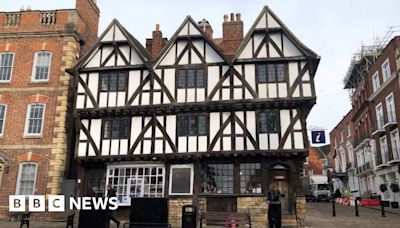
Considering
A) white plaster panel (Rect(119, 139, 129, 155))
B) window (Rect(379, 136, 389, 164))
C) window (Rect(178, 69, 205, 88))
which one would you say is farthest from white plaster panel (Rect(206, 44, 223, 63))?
window (Rect(379, 136, 389, 164))

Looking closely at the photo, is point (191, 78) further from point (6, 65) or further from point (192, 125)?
point (6, 65)

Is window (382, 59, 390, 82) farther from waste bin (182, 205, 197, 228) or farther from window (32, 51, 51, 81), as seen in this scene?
window (32, 51, 51, 81)

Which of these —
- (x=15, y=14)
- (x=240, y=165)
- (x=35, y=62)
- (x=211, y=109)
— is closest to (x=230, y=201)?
(x=240, y=165)

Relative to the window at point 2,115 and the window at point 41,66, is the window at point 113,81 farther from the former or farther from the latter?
the window at point 2,115

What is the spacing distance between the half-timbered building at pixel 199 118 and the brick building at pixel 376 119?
1286 cm

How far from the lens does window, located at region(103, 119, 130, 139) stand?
19281 millimetres

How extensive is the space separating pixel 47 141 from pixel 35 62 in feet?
16.1

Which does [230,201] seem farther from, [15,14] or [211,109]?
[15,14]

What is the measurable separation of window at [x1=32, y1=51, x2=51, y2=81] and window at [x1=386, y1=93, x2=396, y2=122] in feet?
82.6

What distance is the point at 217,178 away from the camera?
18281 mm

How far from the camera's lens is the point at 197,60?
1948 centimetres

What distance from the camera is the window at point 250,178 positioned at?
58.3 ft

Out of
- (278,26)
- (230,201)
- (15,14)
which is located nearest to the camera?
(230,201)

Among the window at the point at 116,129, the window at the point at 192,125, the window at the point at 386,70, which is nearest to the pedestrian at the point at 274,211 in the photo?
the window at the point at 192,125
